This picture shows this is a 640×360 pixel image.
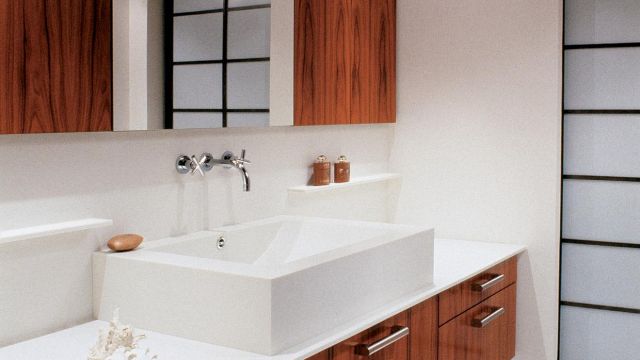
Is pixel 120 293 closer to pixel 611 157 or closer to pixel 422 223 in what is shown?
pixel 422 223

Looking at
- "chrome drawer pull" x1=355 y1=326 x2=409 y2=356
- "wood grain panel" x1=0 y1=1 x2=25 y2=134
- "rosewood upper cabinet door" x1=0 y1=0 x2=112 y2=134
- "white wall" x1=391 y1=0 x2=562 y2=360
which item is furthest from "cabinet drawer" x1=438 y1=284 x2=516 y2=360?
"wood grain panel" x1=0 y1=1 x2=25 y2=134

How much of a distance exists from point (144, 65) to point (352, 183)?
4.09ft

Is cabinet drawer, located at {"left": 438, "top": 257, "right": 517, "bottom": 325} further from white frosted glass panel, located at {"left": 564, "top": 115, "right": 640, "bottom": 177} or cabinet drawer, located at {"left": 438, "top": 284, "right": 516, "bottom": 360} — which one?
white frosted glass panel, located at {"left": 564, "top": 115, "right": 640, "bottom": 177}

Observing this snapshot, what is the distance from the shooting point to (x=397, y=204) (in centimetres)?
372

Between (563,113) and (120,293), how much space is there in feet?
6.86

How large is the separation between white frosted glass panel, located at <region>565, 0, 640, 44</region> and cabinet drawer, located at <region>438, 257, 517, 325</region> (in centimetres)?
99

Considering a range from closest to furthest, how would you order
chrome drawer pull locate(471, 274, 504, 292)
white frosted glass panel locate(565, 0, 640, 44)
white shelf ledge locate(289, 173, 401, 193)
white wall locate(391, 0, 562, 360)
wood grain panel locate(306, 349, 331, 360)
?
wood grain panel locate(306, 349, 331, 360)
chrome drawer pull locate(471, 274, 504, 292)
white shelf ledge locate(289, 173, 401, 193)
white frosted glass panel locate(565, 0, 640, 44)
white wall locate(391, 0, 562, 360)

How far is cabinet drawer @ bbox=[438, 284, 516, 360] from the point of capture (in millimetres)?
2762

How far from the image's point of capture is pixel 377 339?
2256 mm

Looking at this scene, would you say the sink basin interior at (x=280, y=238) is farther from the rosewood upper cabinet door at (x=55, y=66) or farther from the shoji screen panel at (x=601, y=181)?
the shoji screen panel at (x=601, y=181)

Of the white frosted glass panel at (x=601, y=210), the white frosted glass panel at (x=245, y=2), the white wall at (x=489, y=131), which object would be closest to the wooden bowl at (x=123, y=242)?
the white frosted glass panel at (x=245, y=2)

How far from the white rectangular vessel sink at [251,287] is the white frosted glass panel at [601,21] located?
128 centimetres

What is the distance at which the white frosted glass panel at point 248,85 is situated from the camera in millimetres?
2611

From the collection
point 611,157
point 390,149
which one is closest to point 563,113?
point 611,157
